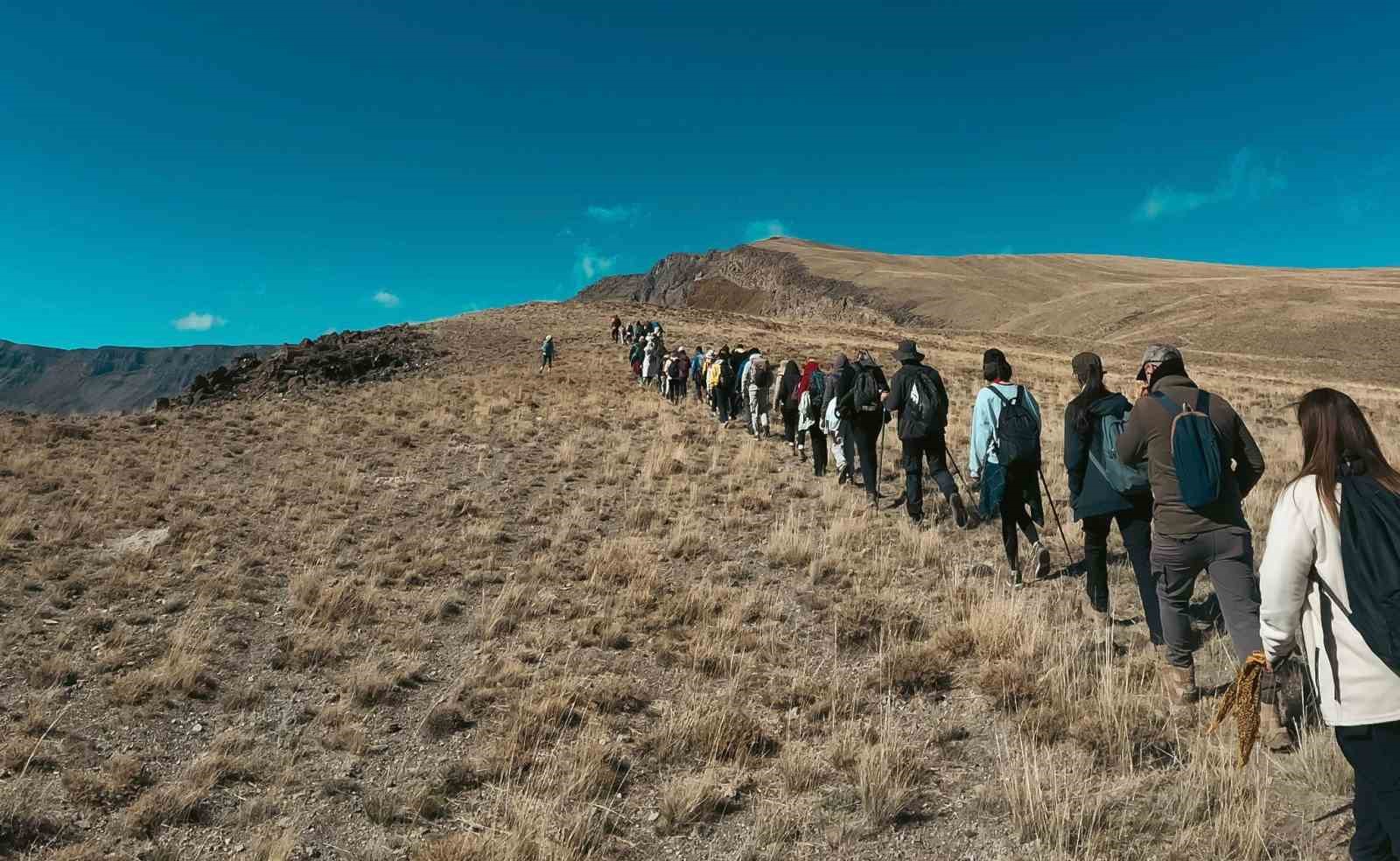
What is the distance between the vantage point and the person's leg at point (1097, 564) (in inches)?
214

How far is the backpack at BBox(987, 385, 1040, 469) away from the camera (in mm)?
6156

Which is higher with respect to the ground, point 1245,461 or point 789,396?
point 789,396

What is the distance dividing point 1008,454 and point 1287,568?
12.7 feet

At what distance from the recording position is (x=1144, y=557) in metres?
4.99

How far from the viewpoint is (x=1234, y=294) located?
80.9m

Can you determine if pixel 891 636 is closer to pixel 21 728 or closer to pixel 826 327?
pixel 21 728

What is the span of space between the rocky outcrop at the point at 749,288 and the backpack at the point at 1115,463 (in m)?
95.6

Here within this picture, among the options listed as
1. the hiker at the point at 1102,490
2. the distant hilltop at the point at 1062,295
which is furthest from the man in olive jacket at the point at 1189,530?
the distant hilltop at the point at 1062,295

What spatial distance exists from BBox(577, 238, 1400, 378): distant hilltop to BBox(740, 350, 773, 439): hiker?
52222mm

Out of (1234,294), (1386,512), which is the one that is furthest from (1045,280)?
(1386,512)

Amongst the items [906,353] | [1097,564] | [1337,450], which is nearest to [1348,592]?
[1337,450]

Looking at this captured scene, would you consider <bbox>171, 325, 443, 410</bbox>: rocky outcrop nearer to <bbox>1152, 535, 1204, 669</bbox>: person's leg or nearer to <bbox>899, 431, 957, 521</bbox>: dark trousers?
<bbox>899, 431, 957, 521</bbox>: dark trousers

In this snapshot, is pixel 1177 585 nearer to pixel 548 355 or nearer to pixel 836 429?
→ pixel 836 429

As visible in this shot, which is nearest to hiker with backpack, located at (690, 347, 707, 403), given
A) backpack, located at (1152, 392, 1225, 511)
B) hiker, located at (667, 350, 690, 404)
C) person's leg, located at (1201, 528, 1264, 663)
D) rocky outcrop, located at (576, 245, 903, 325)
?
hiker, located at (667, 350, 690, 404)
